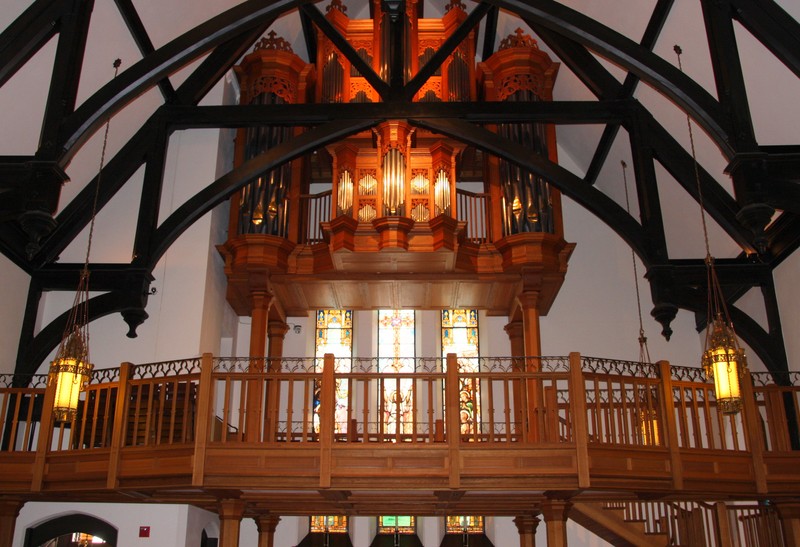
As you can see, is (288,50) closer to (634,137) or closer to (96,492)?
(634,137)

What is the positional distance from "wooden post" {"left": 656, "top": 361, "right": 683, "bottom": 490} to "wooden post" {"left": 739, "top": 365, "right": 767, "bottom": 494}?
84 cm

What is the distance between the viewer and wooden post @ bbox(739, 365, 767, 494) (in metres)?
9.48

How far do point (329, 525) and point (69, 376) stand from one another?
762 cm

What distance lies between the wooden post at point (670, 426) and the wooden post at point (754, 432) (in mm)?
837

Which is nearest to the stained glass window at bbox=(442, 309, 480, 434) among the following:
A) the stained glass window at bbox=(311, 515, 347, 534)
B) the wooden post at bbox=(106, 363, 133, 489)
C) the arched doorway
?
the stained glass window at bbox=(311, 515, 347, 534)

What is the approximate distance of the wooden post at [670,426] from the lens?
9164mm

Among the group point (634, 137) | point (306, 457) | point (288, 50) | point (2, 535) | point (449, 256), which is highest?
point (288, 50)

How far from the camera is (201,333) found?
1291 centimetres

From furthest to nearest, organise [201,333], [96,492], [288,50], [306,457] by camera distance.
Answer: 1. [288,50]
2. [201,333]
3. [96,492]
4. [306,457]

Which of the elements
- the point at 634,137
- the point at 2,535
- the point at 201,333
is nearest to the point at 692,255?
the point at 634,137

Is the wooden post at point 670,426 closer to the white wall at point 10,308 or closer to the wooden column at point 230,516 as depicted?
the wooden column at point 230,516

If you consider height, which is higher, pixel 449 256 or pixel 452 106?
pixel 452 106

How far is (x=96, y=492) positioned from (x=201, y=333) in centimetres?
351

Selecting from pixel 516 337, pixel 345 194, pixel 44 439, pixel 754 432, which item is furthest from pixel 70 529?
pixel 754 432
